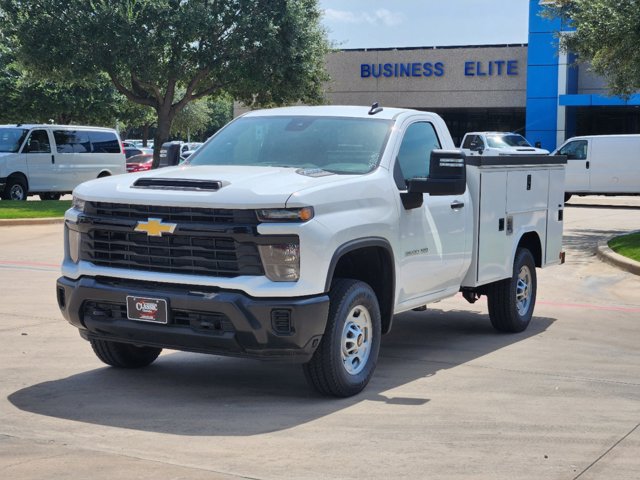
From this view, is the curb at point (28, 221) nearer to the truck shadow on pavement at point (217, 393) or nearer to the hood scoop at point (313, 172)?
the truck shadow on pavement at point (217, 393)

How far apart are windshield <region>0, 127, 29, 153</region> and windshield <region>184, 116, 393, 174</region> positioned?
65.6 ft

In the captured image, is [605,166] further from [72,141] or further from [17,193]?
[17,193]

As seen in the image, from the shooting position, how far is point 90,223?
7145 mm

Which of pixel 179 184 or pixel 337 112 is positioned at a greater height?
pixel 337 112

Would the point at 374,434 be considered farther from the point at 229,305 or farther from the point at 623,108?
the point at 623,108

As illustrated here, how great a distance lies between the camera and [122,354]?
25.8 feet

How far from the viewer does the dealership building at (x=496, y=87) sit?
48.7 metres

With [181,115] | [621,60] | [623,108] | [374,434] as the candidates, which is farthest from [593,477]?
[181,115]

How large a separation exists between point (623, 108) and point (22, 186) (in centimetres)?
3196

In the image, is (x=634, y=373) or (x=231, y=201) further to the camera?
(x=634, y=373)

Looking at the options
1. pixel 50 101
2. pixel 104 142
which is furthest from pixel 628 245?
pixel 50 101

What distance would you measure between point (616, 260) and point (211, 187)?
9.92m

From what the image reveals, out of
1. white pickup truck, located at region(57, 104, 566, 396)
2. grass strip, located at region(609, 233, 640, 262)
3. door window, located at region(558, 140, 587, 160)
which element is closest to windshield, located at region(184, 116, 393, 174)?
white pickup truck, located at region(57, 104, 566, 396)

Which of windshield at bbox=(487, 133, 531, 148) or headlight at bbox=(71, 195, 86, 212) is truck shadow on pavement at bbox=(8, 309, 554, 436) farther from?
windshield at bbox=(487, 133, 531, 148)
